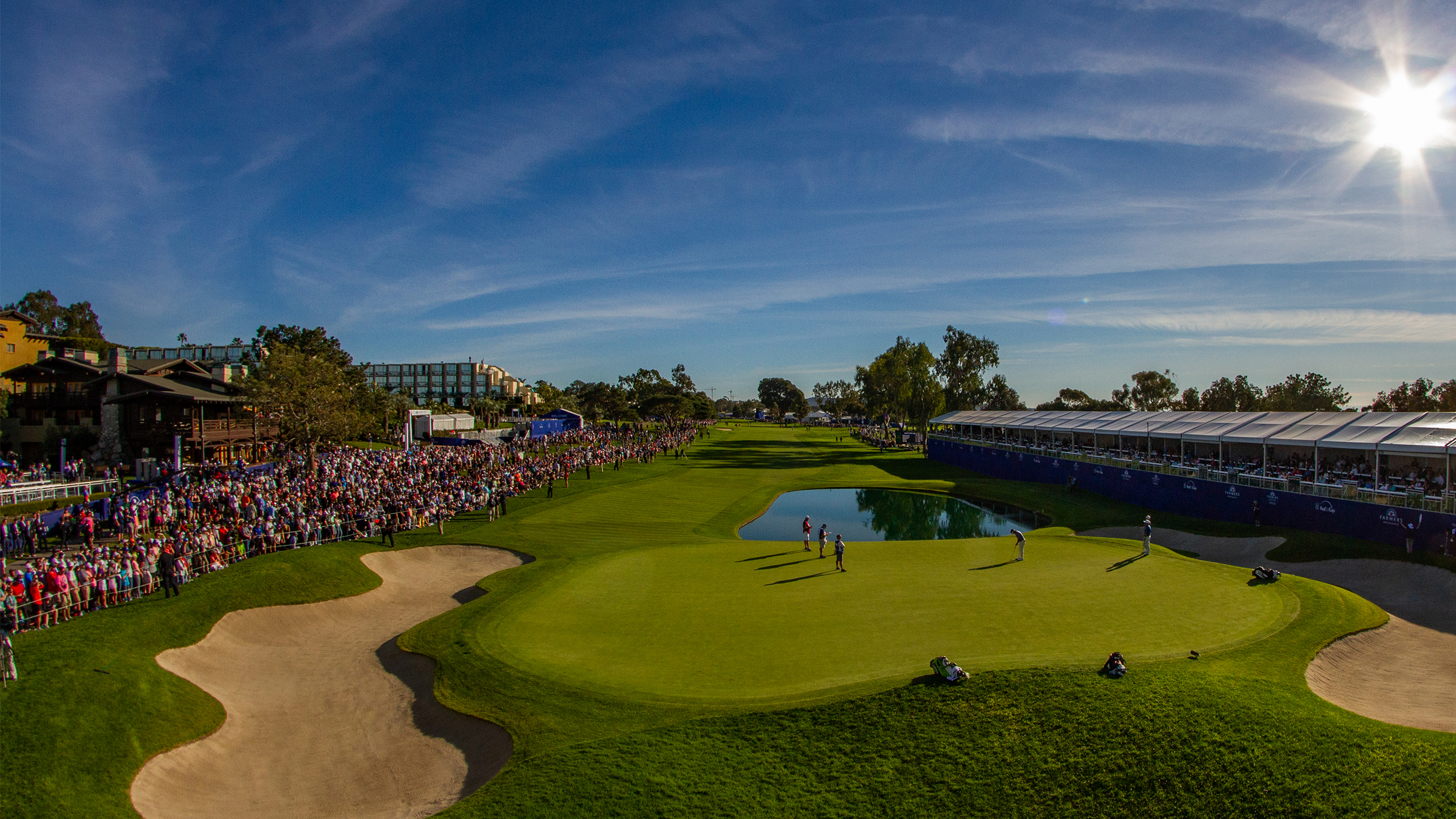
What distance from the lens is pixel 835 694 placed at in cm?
1343

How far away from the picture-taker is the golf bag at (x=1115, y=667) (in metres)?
13.3

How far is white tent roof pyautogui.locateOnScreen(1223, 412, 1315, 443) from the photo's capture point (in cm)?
3641

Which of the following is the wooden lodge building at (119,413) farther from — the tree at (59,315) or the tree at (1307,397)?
the tree at (1307,397)

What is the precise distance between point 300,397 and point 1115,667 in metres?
49.5

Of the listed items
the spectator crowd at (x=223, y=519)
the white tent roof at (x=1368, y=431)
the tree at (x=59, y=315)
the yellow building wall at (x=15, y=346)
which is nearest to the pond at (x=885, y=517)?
the white tent roof at (x=1368, y=431)

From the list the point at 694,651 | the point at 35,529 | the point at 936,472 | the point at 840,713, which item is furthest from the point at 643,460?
the point at 840,713

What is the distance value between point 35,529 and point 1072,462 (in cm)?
6154

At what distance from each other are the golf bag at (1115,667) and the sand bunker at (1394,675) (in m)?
4.50

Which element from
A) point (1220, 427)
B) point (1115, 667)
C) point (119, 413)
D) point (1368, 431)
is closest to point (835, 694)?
point (1115, 667)

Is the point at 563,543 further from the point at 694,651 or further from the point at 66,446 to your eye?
the point at 66,446

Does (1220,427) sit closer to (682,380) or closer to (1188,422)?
(1188,422)

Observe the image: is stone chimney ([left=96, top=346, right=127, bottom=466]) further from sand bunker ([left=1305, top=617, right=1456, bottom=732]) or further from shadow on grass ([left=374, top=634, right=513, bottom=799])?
sand bunker ([left=1305, top=617, right=1456, bottom=732])

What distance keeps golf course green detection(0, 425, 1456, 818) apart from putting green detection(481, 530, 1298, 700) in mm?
107

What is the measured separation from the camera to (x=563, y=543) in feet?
105
